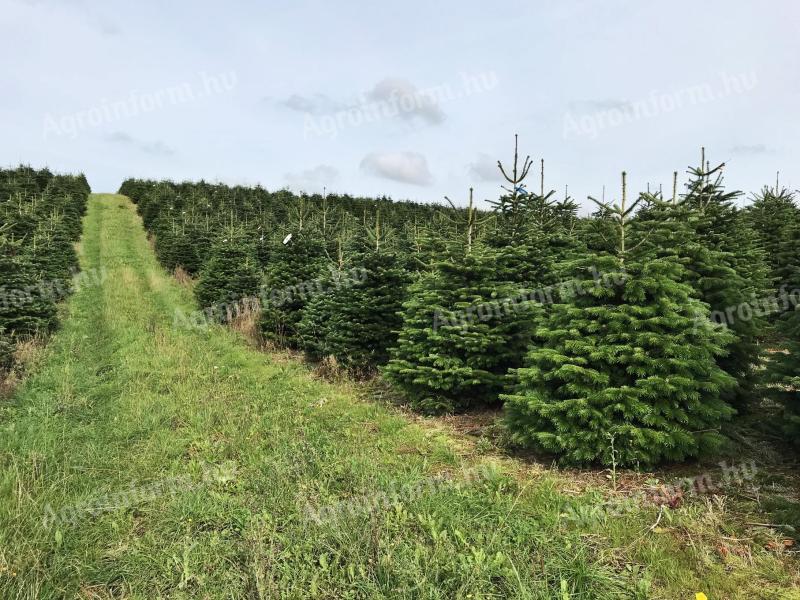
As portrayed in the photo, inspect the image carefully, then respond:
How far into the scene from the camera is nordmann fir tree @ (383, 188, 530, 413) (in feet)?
21.9

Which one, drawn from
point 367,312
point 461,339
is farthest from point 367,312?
point 461,339

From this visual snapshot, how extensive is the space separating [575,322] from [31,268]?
500 inches

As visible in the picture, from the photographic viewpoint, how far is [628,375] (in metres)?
4.91

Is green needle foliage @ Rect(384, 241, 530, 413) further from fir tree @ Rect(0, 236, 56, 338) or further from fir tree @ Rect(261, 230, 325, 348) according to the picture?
fir tree @ Rect(0, 236, 56, 338)

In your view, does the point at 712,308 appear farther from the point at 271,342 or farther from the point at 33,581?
the point at 271,342

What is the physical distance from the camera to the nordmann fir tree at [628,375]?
466cm

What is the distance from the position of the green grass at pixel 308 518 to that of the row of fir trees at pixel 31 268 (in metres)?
3.74

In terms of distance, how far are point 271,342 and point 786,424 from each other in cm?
1011

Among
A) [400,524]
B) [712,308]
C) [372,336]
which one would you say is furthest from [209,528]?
[712,308]

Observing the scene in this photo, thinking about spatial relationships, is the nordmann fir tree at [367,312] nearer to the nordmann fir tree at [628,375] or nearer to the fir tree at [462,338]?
the fir tree at [462,338]

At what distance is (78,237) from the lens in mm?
27031

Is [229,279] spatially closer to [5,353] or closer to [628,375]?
[5,353]

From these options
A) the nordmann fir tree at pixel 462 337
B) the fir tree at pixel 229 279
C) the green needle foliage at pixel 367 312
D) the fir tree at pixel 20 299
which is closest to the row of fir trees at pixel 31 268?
the fir tree at pixel 20 299

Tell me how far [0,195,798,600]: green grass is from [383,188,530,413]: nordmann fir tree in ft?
2.26
